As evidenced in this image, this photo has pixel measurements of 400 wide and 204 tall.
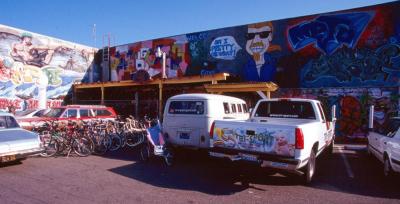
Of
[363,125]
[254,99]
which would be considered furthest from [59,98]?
A: [363,125]

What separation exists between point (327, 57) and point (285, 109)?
29.0 feet

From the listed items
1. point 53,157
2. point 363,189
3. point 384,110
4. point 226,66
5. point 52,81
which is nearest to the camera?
point 363,189

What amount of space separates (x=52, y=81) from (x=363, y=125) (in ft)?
69.0

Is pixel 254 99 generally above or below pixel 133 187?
above

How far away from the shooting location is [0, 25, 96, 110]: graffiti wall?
18.9m

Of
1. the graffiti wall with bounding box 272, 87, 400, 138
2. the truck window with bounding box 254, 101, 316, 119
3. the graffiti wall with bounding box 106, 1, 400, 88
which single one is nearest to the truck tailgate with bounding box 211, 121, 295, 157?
the truck window with bounding box 254, 101, 316, 119

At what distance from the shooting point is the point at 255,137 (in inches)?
240

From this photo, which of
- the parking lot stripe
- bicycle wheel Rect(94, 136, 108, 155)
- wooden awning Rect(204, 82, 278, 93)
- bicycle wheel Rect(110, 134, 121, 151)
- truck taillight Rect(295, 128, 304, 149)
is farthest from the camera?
wooden awning Rect(204, 82, 278, 93)

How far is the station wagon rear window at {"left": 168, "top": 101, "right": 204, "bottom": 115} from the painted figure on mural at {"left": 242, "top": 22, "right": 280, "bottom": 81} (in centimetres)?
947

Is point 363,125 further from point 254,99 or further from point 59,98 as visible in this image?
point 59,98

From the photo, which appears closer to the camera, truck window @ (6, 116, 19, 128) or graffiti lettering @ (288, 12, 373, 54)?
truck window @ (6, 116, 19, 128)

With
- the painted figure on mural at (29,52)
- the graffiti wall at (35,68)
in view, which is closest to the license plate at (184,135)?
the graffiti wall at (35,68)

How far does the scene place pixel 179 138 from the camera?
8336mm

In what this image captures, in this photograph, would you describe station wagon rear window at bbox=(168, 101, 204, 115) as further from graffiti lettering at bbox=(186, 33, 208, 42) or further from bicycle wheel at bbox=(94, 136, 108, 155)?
graffiti lettering at bbox=(186, 33, 208, 42)
